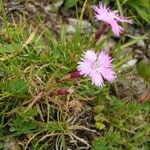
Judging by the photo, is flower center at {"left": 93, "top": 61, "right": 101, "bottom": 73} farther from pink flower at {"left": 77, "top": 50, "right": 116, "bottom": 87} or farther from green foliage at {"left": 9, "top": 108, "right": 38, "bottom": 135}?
green foliage at {"left": 9, "top": 108, "right": 38, "bottom": 135}

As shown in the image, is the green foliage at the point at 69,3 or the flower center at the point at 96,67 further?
the green foliage at the point at 69,3

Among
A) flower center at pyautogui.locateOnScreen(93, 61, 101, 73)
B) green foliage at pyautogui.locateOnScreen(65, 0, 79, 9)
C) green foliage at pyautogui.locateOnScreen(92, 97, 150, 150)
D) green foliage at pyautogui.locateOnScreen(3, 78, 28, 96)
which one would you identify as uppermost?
flower center at pyautogui.locateOnScreen(93, 61, 101, 73)

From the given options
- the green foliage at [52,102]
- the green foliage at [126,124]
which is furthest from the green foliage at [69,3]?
the green foliage at [126,124]

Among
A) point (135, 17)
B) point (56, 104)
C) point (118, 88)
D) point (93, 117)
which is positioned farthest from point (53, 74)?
point (135, 17)

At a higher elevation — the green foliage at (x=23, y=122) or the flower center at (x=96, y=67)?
the flower center at (x=96, y=67)

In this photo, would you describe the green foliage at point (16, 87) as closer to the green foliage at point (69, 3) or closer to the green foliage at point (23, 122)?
the green foliage at point (23, 122)

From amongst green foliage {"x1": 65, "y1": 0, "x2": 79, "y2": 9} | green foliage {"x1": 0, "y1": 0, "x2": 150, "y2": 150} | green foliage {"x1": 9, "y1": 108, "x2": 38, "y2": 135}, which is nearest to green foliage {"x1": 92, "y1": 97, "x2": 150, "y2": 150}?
green foliage {"x1": 0, "y1": 0, "x2": 150, "y2": 150}

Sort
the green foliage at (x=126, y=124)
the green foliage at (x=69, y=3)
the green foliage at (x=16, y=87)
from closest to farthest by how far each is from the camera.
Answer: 1. the green foliage at (x=16, y=87)
2. the green foliage at (x=126, y=124)
3. the green foliage at (x=69, y=3)

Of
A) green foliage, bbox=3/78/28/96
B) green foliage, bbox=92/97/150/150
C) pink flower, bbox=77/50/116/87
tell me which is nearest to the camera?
pink flower, bbox=77/50/116/87

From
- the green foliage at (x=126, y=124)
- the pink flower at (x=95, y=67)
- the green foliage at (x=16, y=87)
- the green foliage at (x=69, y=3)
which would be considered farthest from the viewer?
the green foliage at (x=69, y=3)

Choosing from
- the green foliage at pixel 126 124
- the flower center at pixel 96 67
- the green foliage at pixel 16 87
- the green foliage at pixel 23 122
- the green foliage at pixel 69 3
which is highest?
the flower center at pixel 96 67
